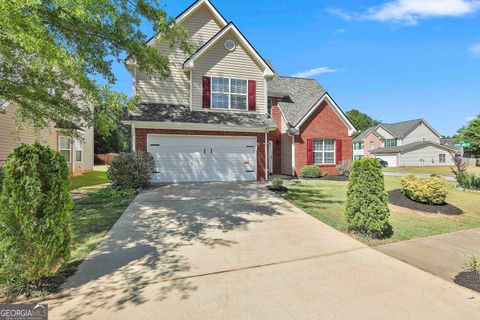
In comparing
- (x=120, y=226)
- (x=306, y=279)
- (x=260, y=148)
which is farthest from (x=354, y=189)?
(x=260, y=148)

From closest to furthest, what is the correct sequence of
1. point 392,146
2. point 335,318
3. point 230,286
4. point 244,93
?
1. point 335,318
2. point 230,286
3. point 244,93
4. point 392,146

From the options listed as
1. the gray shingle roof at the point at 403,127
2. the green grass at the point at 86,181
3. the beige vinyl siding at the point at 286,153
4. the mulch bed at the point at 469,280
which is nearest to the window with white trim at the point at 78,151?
the green grass at the point at 86,181

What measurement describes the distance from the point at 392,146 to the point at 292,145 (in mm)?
35194

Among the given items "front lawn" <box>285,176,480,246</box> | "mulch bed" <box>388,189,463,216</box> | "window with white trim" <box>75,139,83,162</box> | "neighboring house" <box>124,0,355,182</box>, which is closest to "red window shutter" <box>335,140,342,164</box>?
"neighboring house" <box>124,0,355,182</box>

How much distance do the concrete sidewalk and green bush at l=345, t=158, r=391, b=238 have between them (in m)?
0.50

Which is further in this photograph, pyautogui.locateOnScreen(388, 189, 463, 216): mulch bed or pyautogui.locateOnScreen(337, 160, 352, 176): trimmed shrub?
pyautogui.locateOnScreen(337, 160, 352, 176): trimmed shrub

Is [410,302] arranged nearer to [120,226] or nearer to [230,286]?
[230,286]

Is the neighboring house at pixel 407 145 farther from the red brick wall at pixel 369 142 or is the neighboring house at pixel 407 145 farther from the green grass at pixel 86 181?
the green grass at pixel 86 181

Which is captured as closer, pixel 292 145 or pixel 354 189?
pixel 354 189

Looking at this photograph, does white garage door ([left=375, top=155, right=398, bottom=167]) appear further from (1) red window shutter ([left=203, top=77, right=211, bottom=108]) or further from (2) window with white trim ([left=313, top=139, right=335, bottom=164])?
(1) red window shutter ([left=203, top=77, right=211, bottom=108])

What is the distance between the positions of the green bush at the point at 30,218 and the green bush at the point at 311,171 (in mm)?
15078

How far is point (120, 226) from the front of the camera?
6.49m

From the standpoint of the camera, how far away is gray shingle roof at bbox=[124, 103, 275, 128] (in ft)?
41.9

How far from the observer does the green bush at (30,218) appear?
11.0 feet
